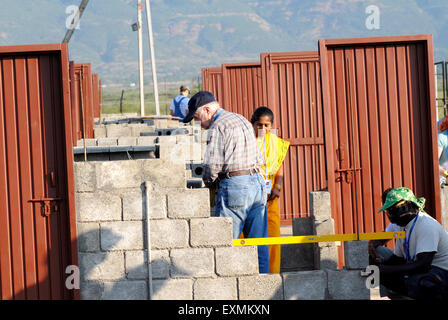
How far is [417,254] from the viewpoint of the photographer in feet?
20.0

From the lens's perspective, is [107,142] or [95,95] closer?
[107,142]

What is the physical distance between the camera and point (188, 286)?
253 inches

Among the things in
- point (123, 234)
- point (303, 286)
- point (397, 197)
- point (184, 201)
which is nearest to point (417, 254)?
point (397, 197)

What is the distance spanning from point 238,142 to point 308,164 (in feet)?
18.5

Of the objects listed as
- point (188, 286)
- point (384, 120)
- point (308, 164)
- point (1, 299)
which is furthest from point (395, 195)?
point (308, 164)

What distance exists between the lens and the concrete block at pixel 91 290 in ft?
21.0

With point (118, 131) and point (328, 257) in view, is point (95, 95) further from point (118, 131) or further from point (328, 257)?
point (328, 257)

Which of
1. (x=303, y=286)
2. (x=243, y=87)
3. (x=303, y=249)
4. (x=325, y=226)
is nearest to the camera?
(x=303, y=286)

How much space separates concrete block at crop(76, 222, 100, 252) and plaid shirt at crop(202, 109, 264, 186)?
112cm

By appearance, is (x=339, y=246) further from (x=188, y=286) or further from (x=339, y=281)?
(x=188, y=286)

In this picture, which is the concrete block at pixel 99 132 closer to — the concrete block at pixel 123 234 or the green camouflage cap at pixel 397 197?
the concrete block at pixel 123 234

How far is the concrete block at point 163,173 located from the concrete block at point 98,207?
1.14ft

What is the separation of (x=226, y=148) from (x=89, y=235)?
1.46 meters

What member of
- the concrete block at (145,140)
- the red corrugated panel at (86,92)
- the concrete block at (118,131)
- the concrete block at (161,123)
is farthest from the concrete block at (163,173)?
the concrete block at (161,123)
